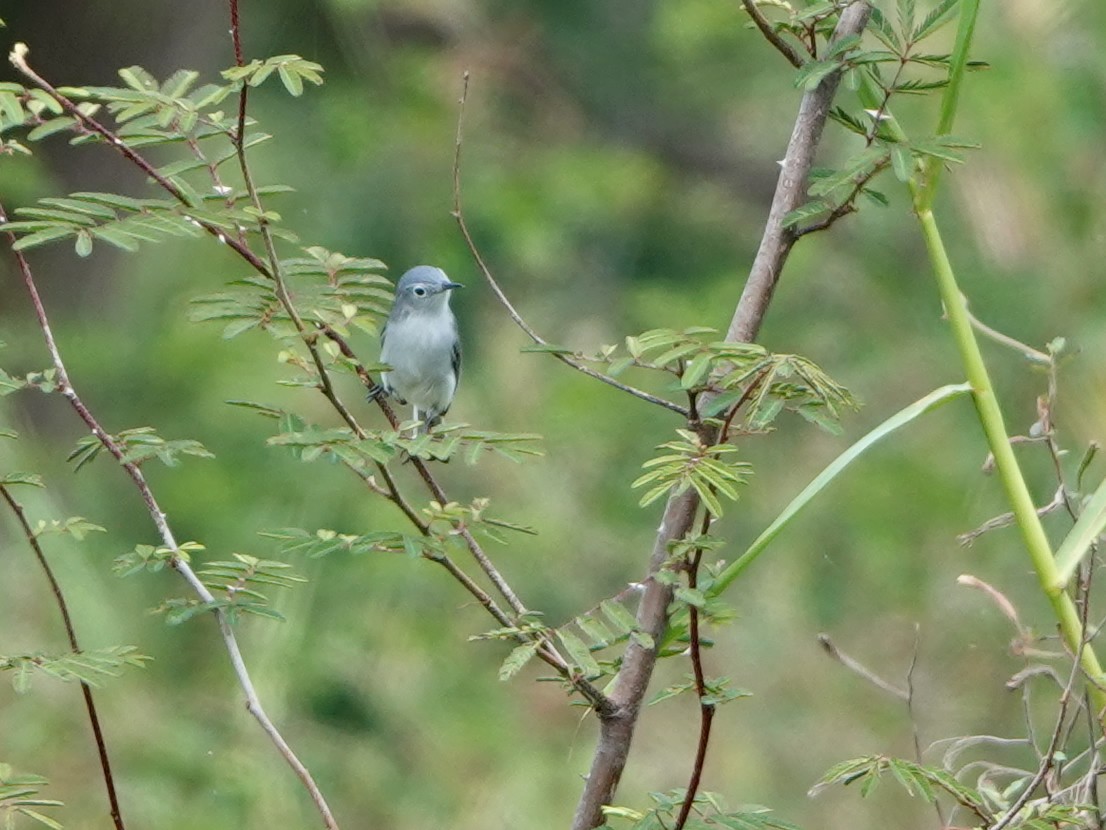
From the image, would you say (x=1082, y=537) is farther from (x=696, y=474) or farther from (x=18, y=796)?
(x=18, y=796)

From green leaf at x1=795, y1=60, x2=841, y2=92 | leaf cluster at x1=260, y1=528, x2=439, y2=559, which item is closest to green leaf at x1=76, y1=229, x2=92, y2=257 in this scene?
leaf cluster at x1=260, y1=528, x2=439, y2=559

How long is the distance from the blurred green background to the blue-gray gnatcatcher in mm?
701

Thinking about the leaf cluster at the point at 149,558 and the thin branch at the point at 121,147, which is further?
the leaf cluster at the point at 149,558

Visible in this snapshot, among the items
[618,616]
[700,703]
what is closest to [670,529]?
[618,616]

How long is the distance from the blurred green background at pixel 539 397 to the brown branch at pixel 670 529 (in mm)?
2533

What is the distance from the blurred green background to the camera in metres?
5.25

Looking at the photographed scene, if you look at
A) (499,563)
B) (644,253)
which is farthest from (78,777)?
(644,253)

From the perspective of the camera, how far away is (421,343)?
11.8 feet

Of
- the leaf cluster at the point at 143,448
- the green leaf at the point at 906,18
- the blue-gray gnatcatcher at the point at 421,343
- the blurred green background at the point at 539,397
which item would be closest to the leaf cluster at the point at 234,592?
the leaf cluster at the point at 143,448

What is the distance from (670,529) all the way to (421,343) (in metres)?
2.16

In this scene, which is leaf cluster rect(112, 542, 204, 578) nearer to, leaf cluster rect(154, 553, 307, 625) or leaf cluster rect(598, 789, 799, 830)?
leaf cluster rect(154, 553, 307, 625)

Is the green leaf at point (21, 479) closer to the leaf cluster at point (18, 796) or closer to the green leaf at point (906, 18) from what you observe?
the leaf cluster at point (18, 796)

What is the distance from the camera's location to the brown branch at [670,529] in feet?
4.88

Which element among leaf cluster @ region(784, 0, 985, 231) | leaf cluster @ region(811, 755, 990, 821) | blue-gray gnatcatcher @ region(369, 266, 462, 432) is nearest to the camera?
leaf cluster @ region(811, 755, 990, 821)
